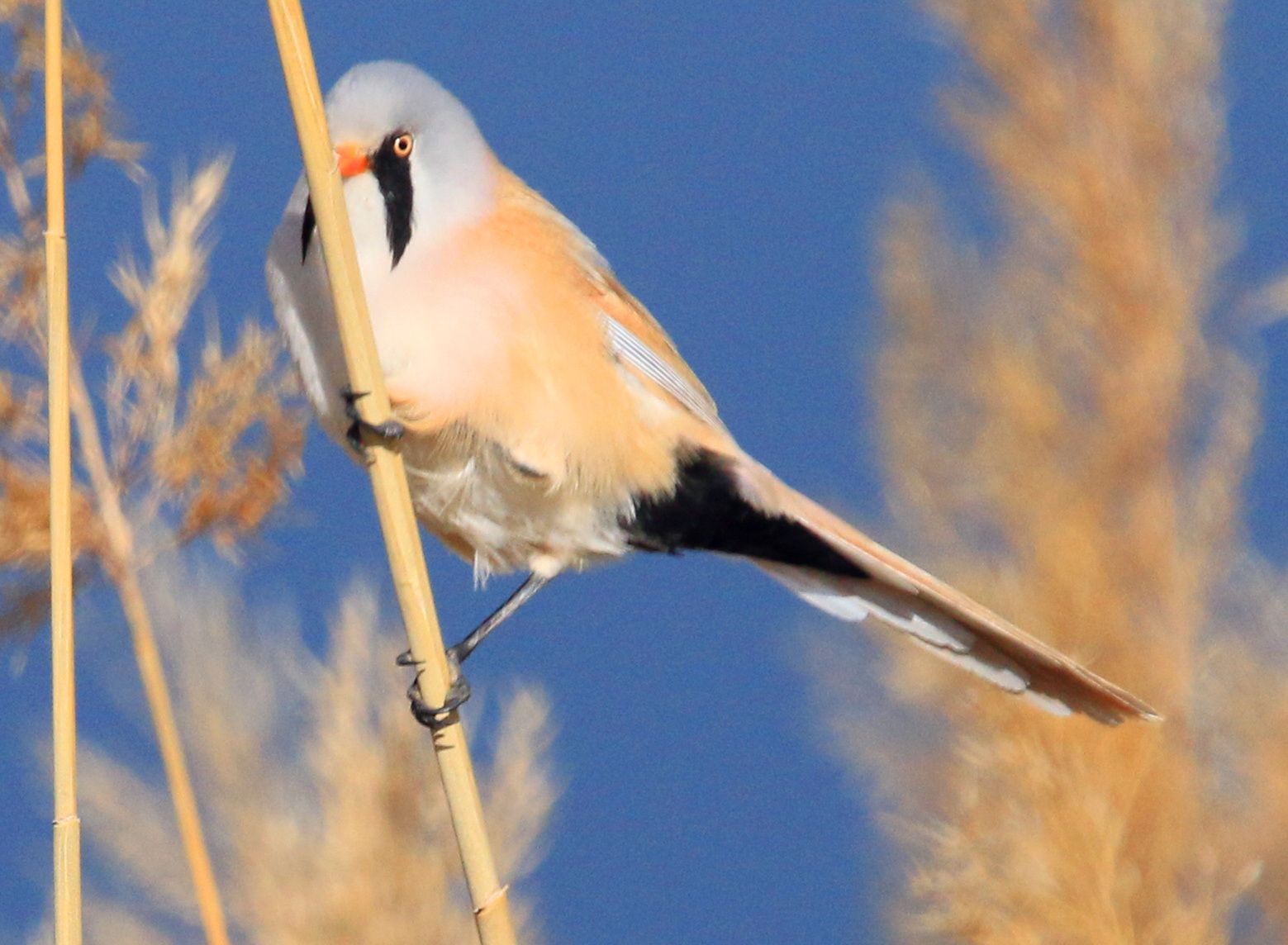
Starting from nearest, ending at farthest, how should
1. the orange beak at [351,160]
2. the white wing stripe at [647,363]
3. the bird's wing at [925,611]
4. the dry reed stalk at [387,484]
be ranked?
the dry reed stalk at [387,484] → the orange beak at [351,160] → the bird's wing at [925,611] → the white wing stripe at [647,363]

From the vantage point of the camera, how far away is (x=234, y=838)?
1580 millimetres

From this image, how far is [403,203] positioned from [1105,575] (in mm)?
916

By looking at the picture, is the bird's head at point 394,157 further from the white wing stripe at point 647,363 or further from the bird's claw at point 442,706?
the bird's claw at point 442,706

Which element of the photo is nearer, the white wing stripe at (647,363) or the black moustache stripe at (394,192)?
the black moustache stripe at (394,192)

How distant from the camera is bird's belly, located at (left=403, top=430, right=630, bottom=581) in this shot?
1454 millimetres

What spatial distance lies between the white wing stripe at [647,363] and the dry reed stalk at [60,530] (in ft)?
1.78

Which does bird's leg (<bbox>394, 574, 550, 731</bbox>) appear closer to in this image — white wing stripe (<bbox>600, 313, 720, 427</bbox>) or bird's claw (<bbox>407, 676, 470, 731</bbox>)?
bird's claw (<bbox>407, 676, 470, 731</bbox>)

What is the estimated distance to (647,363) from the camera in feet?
5.16

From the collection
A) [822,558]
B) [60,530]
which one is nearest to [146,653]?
[60,530]

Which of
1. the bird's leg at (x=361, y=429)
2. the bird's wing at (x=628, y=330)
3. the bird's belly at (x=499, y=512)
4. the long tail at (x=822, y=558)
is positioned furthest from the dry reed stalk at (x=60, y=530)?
the long tail at (x=822, y=558)

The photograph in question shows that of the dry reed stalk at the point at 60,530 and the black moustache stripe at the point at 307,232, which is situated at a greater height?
the black moustache stripe at the point at 307,232

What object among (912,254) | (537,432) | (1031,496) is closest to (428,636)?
(537,432)

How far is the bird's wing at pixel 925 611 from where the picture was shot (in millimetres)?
1455

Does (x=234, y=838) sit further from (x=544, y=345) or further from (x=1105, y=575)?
(x=1105, y=575)
